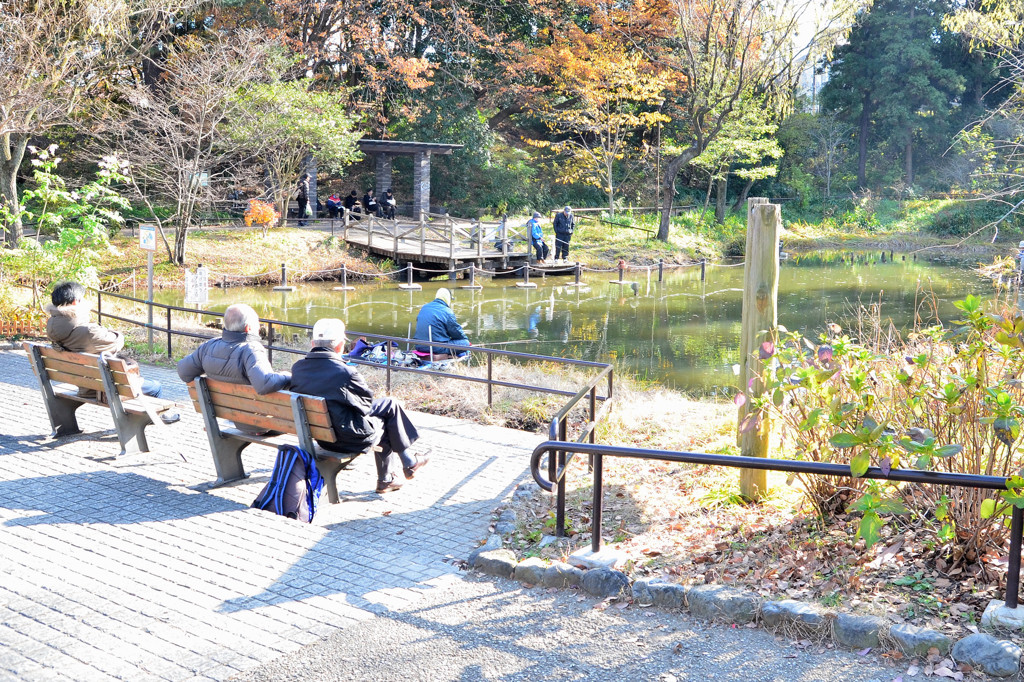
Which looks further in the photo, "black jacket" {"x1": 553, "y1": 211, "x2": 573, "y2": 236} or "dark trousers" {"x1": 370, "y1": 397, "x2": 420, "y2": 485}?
"black jacket" {"x1": 553, "y1": 211, "x2": 573, "y2": 236}

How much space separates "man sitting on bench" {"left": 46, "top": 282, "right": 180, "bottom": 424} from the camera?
7.41m

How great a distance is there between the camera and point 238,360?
251 inches

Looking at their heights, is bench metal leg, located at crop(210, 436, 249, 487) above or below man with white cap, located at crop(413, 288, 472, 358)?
below

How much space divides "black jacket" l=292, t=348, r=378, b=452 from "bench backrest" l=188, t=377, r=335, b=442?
0.27 feet

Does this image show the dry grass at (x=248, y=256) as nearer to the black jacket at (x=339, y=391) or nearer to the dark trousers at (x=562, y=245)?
the dark trousers at (x=562, y=245)

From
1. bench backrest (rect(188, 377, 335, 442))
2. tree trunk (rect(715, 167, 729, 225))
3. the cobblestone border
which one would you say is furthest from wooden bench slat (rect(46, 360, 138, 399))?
tree trunk (rect(715, 167, 729, 225))

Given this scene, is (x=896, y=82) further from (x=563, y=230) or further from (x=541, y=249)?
(x=541, y=249)

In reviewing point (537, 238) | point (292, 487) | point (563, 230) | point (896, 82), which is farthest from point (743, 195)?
point (292, 487)

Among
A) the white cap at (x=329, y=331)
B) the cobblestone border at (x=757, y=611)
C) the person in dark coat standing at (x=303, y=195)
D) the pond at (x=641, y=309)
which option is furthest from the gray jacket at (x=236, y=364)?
the person in dark coat standing at (x=303, y=195)

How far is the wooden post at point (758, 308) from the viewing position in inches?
237

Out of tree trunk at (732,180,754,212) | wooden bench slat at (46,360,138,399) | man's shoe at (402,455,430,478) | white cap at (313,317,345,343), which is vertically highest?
tree trunk at (732,180,754,212)

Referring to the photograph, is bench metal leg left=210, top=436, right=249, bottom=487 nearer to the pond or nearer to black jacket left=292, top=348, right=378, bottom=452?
black jacket left=292, top=348, right=378, bottom=452

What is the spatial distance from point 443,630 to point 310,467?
6.53ft

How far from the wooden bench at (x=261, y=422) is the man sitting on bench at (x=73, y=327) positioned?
1.21 metres
